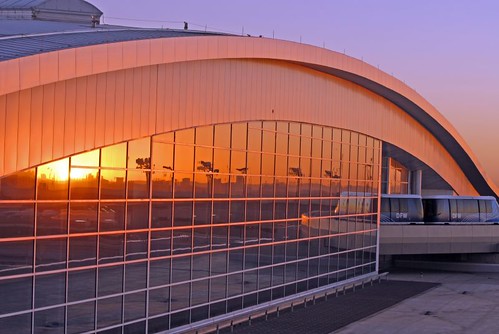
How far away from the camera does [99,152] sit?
70.0ft

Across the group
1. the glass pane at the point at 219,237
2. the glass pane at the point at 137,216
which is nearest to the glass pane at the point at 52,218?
the glass pane at the point at 137,216

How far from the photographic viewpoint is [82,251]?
68.5 ft

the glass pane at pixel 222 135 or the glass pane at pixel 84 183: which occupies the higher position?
the glass pane at pixel 222 135

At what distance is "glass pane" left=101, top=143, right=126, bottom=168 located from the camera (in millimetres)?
21600

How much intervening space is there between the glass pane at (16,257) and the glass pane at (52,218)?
0.51 meters

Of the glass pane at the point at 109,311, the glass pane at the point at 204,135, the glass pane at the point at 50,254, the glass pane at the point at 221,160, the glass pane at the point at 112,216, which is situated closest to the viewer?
the glass pane at the point at 50,254

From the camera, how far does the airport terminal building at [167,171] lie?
19203 mm

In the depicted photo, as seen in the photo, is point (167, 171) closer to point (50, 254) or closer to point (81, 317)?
point (81, 317)

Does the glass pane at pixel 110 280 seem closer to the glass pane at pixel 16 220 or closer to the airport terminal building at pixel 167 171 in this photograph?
the airport terminal building at pixel 167 171

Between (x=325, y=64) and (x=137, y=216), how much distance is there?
40.6ft

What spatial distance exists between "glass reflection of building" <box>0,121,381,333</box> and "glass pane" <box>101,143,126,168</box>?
29 millimetres

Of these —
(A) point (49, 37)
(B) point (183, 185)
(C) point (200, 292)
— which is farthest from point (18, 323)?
(C) point (200, 292)

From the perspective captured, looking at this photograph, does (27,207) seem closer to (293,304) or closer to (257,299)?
(257,299)

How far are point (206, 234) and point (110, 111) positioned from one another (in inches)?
243
